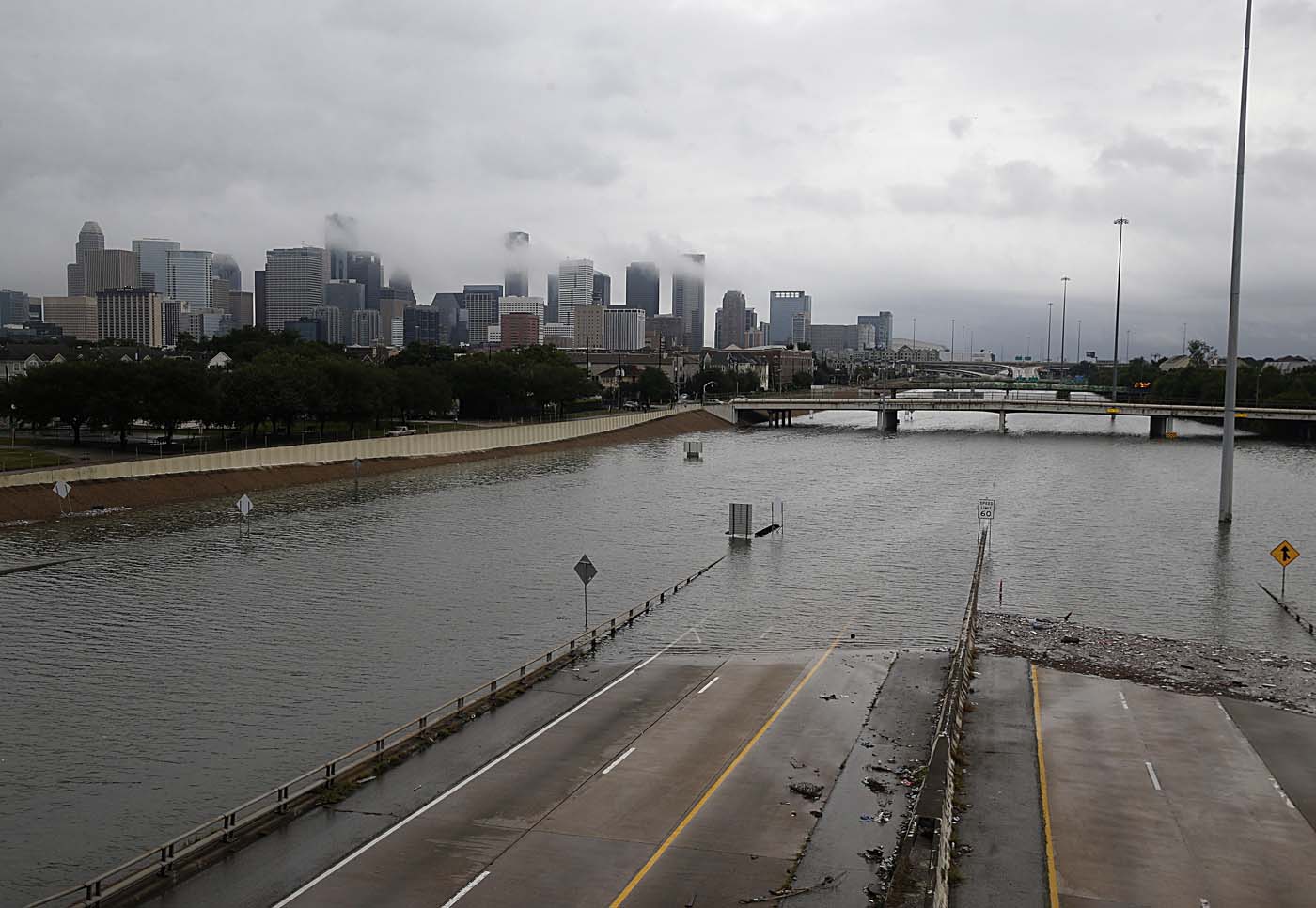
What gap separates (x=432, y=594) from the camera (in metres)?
34.3

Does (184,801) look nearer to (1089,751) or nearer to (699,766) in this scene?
(699,766)

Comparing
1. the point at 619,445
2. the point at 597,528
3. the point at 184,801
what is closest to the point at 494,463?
the point at 619,445

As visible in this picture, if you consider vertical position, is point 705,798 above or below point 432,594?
above

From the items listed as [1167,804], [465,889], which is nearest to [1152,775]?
[1167,804]

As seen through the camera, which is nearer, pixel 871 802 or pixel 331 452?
pixel 871 802

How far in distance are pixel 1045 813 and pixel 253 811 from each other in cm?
1117

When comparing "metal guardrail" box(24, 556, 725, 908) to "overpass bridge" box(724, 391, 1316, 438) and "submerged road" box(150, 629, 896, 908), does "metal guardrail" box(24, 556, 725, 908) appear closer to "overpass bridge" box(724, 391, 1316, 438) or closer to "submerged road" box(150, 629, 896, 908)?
"submerged road" box(150, 629, 896, 908)

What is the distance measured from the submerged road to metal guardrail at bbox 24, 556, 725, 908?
1.82ft

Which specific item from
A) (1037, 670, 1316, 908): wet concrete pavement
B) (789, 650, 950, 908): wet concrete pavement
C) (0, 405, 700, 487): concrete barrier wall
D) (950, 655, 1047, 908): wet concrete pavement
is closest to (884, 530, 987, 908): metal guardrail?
(950, 655, 1047, 908): wet concrete pavement

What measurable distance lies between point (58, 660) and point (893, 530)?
33.1 meters

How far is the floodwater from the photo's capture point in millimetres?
19906

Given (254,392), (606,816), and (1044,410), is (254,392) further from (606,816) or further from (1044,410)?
(1044,410)

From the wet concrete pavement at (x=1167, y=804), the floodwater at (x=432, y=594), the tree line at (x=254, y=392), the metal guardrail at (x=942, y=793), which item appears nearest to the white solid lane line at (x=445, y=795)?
the floodwater at (x=432, y=594)

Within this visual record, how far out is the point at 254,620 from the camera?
3066 cm
